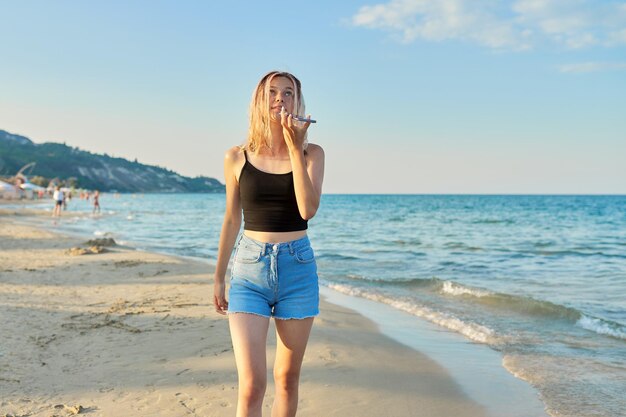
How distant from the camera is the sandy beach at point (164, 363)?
427cm

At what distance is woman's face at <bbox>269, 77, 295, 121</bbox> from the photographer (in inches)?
113

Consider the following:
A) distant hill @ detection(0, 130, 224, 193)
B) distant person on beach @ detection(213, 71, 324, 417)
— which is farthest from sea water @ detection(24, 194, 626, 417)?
distant hill @ detection(0, 130, 224, 193)

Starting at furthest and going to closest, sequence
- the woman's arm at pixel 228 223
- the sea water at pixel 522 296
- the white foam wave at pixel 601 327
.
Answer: the white foam wave at pixel 601 327, the sea water at pixel 522 296, the woman's arm at pixel 228 223

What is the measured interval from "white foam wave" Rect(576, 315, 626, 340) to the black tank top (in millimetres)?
6459

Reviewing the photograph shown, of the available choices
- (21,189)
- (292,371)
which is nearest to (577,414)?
(292,371)

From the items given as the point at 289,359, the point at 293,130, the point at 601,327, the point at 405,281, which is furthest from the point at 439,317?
the point at 293,130

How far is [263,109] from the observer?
9.50 ft

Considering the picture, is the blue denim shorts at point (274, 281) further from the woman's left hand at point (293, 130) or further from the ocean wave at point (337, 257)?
the ocean wave at point (337, 257)

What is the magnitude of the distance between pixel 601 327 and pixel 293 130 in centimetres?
708

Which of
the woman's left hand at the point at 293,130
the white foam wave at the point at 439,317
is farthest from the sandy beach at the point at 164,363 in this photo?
the woman's left hand at the point at 293,130

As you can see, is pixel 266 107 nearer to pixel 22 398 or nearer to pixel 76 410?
pixel 76 410

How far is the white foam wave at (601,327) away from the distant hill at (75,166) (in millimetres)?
123683

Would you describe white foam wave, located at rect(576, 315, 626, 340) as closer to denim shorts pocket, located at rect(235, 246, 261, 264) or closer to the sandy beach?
the sandy beach

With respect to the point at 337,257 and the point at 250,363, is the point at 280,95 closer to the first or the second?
the point at 250,363
